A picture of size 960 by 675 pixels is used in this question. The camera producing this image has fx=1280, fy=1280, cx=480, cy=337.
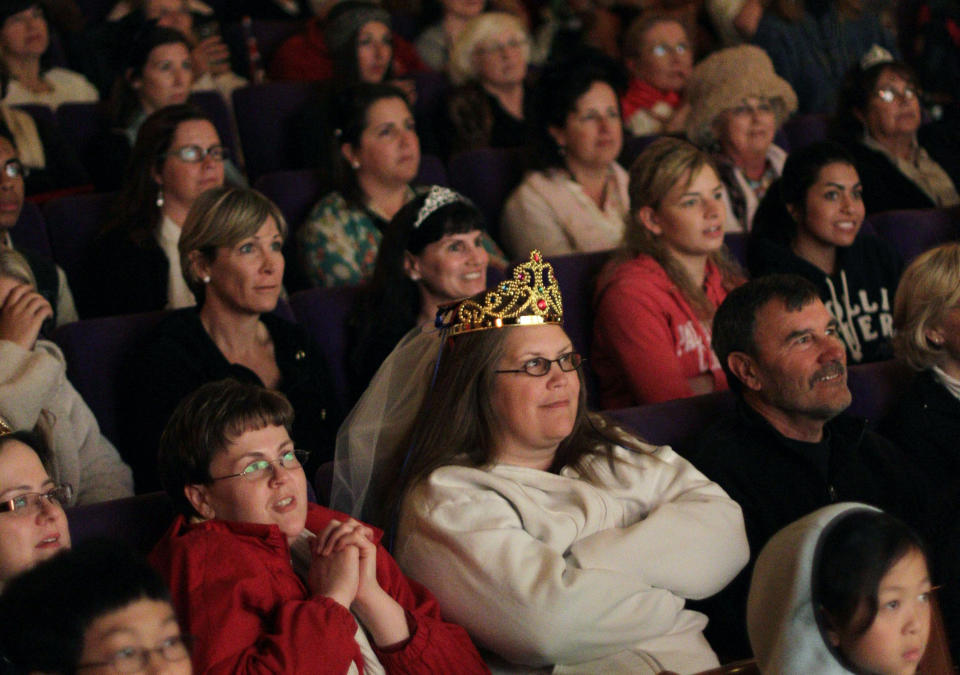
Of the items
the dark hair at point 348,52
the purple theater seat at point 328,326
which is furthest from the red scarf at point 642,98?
the purple theater seat at point 328,326

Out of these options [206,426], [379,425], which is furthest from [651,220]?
[206,426]

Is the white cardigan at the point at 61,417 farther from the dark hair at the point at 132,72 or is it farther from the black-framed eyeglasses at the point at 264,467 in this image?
the dark hair at the point at 132,72

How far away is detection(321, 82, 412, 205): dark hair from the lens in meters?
3.92

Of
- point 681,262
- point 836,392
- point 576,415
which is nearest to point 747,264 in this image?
point 681,262

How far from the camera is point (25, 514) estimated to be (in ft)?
6.10

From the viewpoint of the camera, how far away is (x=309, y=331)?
3217mm

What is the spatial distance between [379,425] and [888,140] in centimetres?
271

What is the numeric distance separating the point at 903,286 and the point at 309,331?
143cm

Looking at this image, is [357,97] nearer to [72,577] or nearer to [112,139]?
[112,139]

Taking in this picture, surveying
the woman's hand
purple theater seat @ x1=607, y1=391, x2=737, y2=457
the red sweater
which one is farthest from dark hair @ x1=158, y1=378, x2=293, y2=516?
the red sweater

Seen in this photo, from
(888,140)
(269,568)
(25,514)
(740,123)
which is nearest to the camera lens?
(25,514)

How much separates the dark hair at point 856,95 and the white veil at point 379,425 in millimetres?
2479

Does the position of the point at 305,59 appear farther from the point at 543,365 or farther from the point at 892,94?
the point at 543,365

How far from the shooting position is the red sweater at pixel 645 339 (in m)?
3.10
